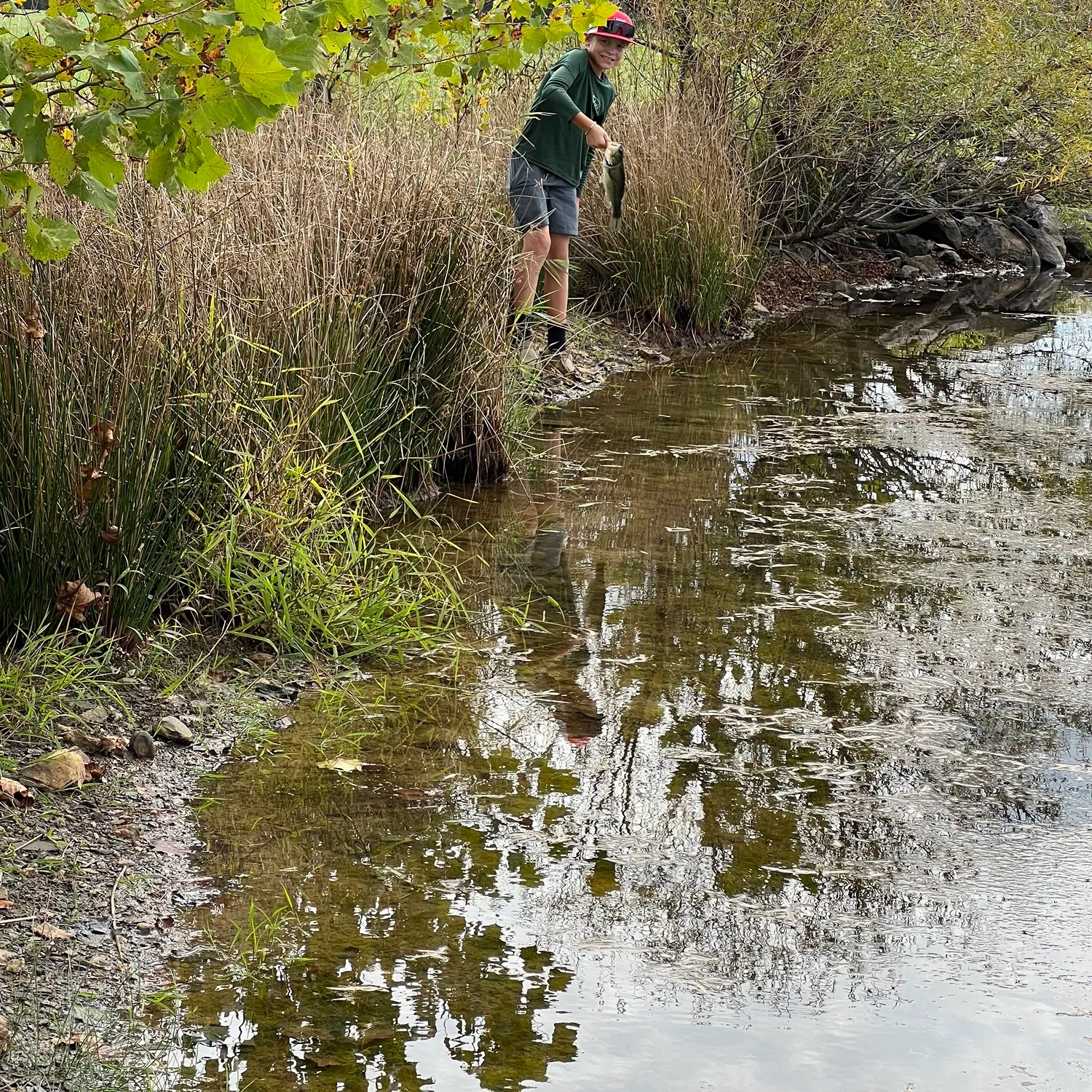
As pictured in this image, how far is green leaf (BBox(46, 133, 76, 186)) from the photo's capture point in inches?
109

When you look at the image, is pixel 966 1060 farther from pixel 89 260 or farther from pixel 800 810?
pixel 89 260

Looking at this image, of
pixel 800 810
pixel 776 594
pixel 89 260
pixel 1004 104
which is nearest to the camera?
pixel 800 810

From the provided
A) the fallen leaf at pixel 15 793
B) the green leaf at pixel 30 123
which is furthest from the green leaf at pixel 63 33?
the fallen leaf at pixel 15 793

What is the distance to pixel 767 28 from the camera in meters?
11.2

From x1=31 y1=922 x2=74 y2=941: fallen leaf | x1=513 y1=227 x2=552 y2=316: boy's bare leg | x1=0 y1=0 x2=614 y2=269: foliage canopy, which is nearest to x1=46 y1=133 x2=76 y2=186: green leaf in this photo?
x1=0 y1=0 x2=614 y2=269: foliage canopy

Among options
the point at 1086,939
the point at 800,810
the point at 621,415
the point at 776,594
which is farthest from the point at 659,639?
the point at 621,415

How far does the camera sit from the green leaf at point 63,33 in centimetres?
259

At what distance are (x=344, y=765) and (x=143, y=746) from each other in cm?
50

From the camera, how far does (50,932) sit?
280cm

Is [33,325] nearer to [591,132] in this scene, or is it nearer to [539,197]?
[539,197]

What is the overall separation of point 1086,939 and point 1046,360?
328 inches

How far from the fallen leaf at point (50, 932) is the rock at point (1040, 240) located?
53.5 feet

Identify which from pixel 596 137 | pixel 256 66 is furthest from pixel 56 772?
pixel 596 137

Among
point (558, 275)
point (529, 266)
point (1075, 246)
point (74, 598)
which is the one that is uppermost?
point (529, 266)
